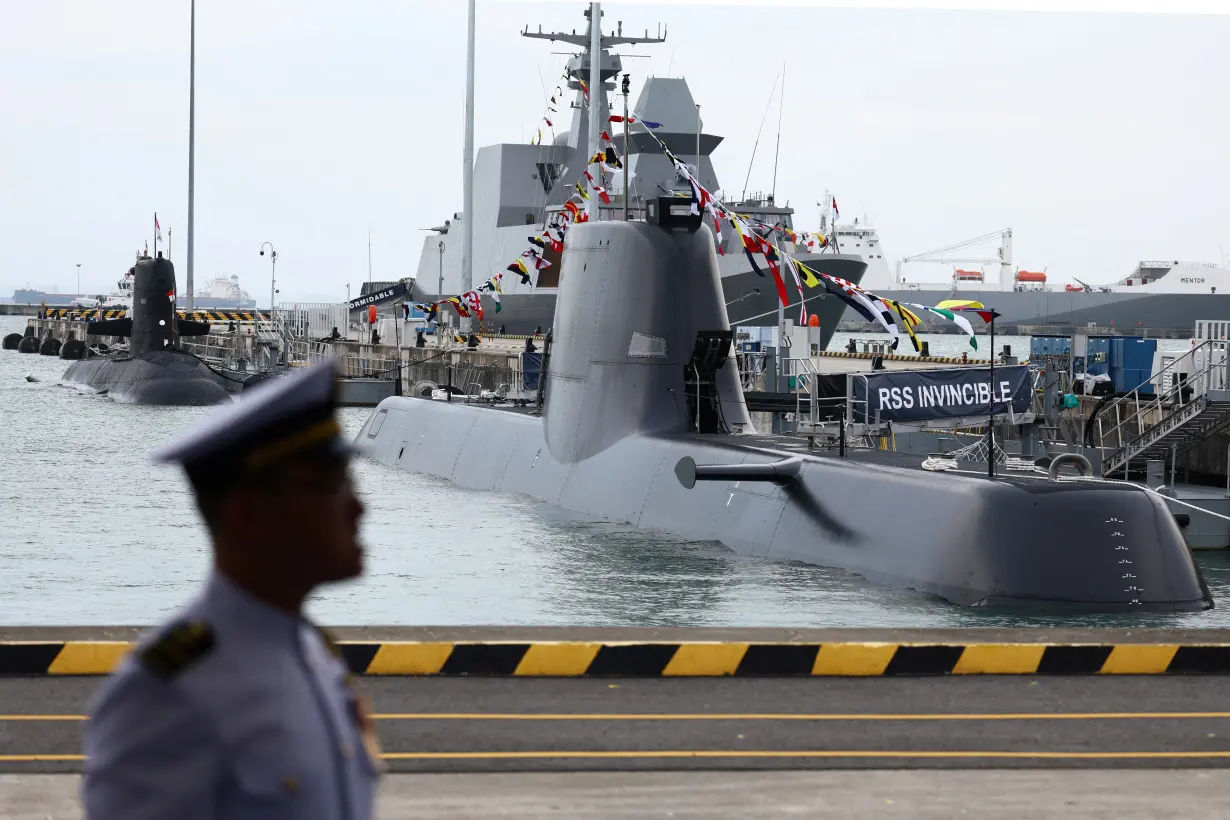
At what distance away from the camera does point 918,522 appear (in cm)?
1388

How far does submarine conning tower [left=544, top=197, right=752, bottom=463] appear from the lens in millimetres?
18250

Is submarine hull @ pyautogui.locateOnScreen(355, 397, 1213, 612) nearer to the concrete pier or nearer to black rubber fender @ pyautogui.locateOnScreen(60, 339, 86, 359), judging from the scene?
the concrete pier

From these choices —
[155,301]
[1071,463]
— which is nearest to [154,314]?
[155,301]

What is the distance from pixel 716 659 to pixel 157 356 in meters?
41.2

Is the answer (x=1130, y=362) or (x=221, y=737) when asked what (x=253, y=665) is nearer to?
(x=221, y=737)

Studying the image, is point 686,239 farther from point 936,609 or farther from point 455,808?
point 455,808

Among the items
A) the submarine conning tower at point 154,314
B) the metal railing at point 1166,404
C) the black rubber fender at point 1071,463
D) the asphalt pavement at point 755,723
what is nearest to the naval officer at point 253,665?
the asphalt pavement at point 755,723

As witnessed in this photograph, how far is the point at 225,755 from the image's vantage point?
6.10 feet

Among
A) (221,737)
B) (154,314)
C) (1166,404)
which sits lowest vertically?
(1166,404)

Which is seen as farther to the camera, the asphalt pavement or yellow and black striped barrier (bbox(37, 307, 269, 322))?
yellow and black striped barrier (bbox(37, 307, 269, 322))

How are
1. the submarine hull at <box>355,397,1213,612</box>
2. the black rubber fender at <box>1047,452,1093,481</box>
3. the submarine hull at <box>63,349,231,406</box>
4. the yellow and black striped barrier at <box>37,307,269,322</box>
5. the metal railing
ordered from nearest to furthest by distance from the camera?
1. the submarine hull at <box>355,397,1213,612</box>
2. the black rubber fender at <box>1047,452,1093,481</box>
3. the metal railing
4. the submarine hull at <box>63,349,231,406</box>
5. the yellow and black striped barrier at <box>37,307,269,322</box>

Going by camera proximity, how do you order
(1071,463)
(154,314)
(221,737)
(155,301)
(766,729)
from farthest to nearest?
(154,314) → (155,301) → (1071,463) → (766,729) → (221,737)

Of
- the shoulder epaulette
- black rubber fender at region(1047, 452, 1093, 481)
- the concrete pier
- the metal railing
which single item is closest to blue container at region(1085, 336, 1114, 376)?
the metal railing

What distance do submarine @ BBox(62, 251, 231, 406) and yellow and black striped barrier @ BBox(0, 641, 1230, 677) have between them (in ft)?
124
